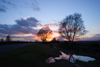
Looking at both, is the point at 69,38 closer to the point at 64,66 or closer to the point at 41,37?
the point at 64,66

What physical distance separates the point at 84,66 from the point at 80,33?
22.7 meters

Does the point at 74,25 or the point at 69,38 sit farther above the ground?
the point at 74,25

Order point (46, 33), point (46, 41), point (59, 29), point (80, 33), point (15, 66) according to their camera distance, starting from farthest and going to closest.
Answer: point (46, 41) → point (46, 33) → point (59, 29) → point (80, 33) → point (15, 66)

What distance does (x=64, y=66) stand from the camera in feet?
34.7

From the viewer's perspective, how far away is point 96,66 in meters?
10.8

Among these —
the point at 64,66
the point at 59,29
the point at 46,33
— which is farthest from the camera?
the point at 46,33

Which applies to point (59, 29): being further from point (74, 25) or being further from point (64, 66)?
point (64, 66)

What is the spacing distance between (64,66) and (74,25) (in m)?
24.1

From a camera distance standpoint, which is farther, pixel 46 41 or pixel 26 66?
pixel 46 41

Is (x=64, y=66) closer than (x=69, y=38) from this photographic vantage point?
Yes

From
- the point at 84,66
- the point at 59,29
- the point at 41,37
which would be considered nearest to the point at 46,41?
the point at 41,37

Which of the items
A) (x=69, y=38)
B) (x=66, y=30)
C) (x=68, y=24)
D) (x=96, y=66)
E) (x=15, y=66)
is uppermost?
(x=68, y=24)

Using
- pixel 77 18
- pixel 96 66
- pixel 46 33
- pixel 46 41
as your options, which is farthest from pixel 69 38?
pixel 46 41

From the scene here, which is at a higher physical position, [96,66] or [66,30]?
[66,30]
